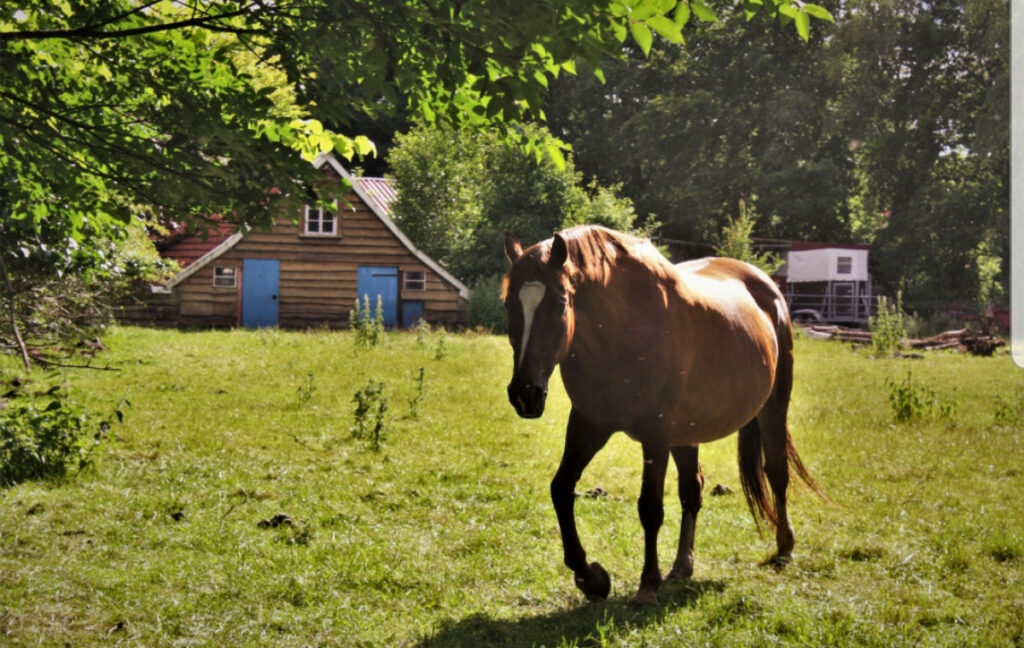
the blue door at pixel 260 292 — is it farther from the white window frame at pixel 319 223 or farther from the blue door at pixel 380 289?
the white window frame at pixel 319 223

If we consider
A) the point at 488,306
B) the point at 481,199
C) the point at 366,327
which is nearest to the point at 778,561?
the point at 488,306

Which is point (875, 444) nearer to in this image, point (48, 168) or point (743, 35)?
point (743, 35)

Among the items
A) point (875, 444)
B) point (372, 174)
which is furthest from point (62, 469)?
point (372, 174)

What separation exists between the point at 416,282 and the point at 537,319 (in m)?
7.34

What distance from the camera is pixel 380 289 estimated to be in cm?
1119

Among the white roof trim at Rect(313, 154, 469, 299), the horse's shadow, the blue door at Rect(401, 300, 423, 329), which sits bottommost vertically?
the horse's shadow

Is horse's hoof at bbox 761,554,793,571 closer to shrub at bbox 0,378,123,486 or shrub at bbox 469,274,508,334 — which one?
shrub at bbox 0,378,123,486

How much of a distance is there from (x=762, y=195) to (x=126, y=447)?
7381 mm

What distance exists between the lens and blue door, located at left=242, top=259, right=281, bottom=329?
10.4m

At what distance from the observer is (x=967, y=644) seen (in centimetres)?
398

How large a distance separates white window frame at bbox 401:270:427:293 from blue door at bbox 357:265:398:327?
28 centimetres

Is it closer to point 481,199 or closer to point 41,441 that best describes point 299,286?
point 481,199

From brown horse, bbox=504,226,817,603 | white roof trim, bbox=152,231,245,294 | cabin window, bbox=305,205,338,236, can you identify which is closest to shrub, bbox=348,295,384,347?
white roof trim, bbox=152,231,245,294

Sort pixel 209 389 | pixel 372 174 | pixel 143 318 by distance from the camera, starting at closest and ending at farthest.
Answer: pixel 209 389, pixel 143 318, pixel 372 174
